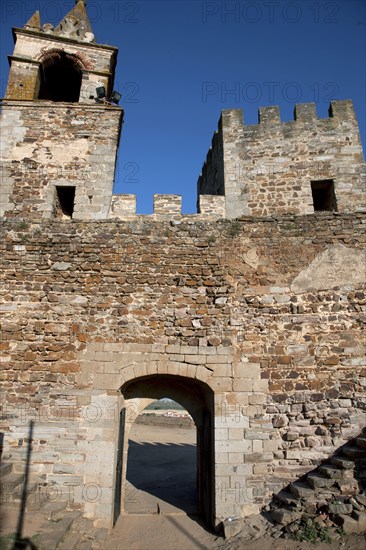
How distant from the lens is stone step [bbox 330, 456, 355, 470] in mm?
4633

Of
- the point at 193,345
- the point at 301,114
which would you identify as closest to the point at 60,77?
the point at 301,114

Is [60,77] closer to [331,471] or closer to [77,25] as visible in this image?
[77,25]

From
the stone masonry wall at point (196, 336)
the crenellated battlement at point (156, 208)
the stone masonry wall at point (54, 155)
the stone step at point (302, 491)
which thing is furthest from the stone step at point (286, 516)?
the stone masonry wall at point (54, 155)

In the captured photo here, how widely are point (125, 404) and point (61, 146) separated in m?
Result: 6.14

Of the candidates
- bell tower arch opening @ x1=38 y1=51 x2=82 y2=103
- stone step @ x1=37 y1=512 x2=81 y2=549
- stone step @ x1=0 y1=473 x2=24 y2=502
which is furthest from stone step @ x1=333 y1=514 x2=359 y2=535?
bell tower arch opening @ x1=38 y1=51 x2=82 y2=103

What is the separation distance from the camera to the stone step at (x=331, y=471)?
460 cm

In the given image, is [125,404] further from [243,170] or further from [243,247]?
[243,170]

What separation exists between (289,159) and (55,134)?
20.0 feet

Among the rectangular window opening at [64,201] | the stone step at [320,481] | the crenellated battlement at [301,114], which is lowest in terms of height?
the stone step at [320,481]

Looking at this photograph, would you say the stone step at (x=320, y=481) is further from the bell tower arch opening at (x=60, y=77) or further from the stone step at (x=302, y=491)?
the bell tower arch opening at (x=60, y=77)

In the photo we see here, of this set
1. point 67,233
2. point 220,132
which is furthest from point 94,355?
point 220,132

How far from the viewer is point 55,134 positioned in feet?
27.3

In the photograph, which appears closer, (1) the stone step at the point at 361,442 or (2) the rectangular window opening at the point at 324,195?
(1) the stone step at the point at 361,442

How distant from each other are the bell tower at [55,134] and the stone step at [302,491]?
6199mm
